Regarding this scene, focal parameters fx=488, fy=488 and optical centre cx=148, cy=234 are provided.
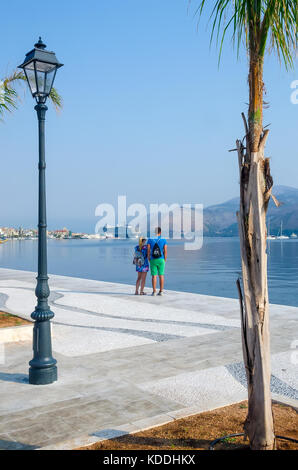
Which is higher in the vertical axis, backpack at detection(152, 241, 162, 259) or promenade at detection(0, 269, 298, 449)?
backpack at detection(152, 241, 162, 259)

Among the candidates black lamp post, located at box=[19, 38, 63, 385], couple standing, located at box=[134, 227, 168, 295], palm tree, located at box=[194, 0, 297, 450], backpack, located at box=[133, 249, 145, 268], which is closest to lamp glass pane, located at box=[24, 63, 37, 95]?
black lamp post, located at box=[19, 38, 63, 385]

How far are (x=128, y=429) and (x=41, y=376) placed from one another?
Answer: 1.90 meters

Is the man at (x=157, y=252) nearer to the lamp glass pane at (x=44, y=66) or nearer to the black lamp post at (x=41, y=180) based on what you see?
the black lamp post at (x=41, y=180)

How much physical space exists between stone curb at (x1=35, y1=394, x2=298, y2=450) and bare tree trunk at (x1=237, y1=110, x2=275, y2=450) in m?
1.16

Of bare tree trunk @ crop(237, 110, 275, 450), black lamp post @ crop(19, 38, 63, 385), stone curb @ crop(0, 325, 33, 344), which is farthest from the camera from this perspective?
Result: stone curb @ crop(0, 325, 33, 344)

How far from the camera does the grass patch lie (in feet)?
13.5

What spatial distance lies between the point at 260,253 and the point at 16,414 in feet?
10.2

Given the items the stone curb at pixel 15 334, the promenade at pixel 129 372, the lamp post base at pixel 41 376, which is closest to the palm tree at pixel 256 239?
the promenade at pixel 129 372

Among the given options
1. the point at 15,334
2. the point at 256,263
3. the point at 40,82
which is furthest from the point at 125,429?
the point at 40,82

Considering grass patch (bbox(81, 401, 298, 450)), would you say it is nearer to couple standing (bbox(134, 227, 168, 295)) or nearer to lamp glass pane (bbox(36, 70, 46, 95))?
lamp glass pane (bbox(36, 70, 46, 95))

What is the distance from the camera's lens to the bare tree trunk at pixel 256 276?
3.73 m

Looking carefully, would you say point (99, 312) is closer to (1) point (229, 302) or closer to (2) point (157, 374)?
(1) point (229, 302)

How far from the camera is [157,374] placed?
6.44m

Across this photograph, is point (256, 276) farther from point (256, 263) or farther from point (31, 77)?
point (31, 77)
